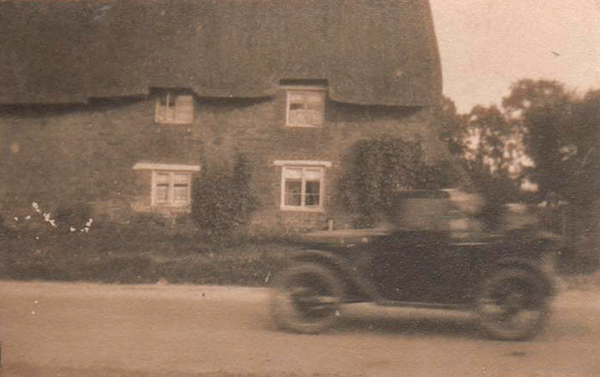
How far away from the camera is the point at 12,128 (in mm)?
16156

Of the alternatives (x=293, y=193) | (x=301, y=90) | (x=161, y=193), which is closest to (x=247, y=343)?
(x=293, y=193)

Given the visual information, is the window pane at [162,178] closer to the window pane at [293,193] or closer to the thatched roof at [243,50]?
the thatched roof at [243,50]

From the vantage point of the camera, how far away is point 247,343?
5.62m

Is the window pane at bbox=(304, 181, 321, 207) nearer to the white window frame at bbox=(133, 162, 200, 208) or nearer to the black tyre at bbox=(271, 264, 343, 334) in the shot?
the white window frame at bbox=(133, 162, 200, 208)

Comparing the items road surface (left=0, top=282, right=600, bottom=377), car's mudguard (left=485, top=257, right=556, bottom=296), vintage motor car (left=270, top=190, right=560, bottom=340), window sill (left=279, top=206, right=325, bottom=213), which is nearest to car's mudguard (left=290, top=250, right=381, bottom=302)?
vintage motor car (left=270, top=190, right=560, bottom=340)

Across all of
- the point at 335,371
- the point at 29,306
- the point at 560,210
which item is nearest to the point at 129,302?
the point at 29,306

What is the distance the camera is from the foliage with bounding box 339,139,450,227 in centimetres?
1617

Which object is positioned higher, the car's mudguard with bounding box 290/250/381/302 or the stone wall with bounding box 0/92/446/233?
the stone wall with bounding box 0/92/446/233

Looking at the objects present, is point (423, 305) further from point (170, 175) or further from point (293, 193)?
point (170, 175)

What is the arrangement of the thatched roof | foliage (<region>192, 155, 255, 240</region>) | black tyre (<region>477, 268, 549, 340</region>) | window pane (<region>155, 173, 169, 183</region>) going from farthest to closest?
window pane (<region>155, 173, 169, 183</region>) < foliage (<region>192, 155, 255, 240</region>) < the thatched roof < black tyre (<region>477, 268, 549, 340</region>)

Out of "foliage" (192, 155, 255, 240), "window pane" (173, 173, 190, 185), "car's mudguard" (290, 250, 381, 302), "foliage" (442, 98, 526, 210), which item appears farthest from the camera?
"window pane" (173, 173, 190, 185)

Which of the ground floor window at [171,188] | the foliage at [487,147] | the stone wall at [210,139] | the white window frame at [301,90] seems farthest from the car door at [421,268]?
the ground floor window at [171,188]

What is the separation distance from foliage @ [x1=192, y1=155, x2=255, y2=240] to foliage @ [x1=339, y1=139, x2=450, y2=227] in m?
2.90

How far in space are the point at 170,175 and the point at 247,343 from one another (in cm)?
1205
